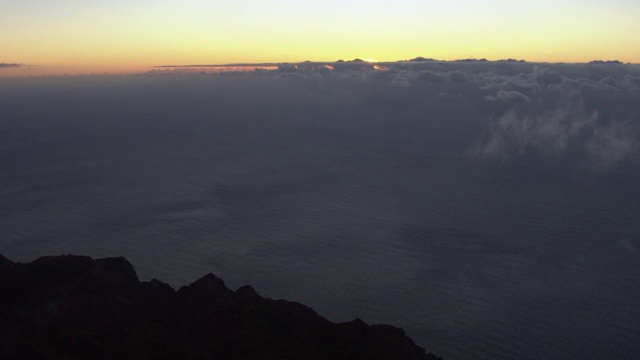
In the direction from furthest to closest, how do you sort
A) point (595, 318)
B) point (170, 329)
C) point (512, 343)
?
point (595, 318) → point (512, 343) → point (170, 329)

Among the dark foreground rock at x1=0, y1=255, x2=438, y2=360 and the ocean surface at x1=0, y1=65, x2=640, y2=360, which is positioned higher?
the dark foreground rock at x1=0, y1=255, x2=438, y2=360

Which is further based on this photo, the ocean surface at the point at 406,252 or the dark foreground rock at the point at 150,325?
the ocean surface at the point at 406,252

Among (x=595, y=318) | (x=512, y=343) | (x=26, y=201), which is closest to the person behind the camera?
(x=512, y=343)

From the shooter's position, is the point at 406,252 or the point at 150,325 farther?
the point at 406,252

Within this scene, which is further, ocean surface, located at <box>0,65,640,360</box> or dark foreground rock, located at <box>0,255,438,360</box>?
ocean surface, located at <box>0,65,640,360</box>

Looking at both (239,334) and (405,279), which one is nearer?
(239,334)

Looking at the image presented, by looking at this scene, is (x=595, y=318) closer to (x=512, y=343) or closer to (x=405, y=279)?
(x=512, y=343)

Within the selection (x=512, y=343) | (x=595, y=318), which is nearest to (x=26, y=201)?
(x=512, y=343)

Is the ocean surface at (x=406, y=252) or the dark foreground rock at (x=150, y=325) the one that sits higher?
the dark foreground rock at (x=150, y=325)
